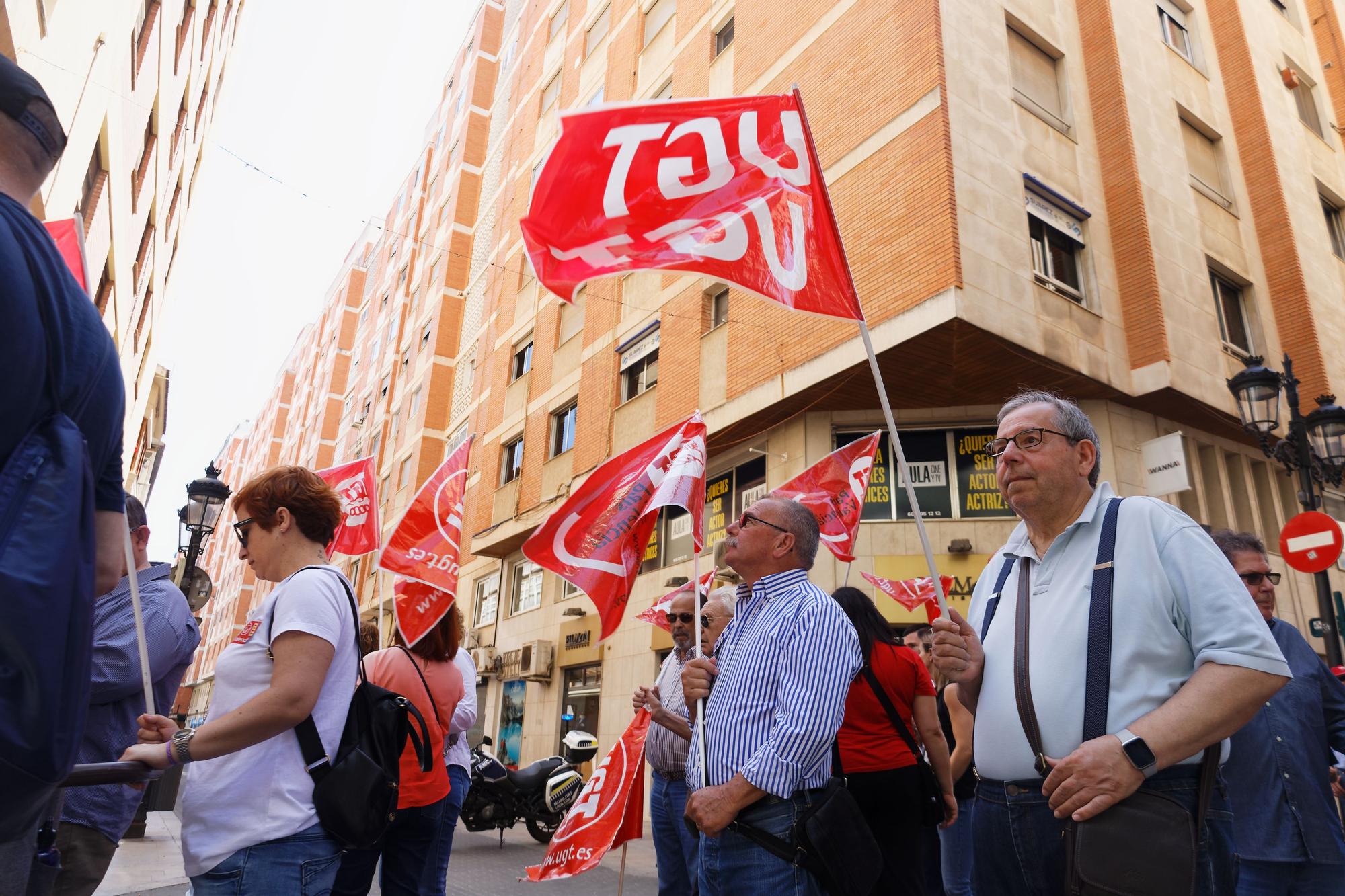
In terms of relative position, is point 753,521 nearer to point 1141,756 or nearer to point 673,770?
point 1141,756

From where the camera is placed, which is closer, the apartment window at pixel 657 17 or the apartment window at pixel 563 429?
the apartment window at pixel 657 17

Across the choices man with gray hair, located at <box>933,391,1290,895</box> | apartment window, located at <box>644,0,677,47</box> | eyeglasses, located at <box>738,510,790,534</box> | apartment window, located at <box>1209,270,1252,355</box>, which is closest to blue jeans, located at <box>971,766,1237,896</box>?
man with gray hair, located at <box>933,391,1290,895</box>

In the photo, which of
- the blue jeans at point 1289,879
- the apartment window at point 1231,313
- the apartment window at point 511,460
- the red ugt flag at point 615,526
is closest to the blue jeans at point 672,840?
the red ugt flag at point 615,526

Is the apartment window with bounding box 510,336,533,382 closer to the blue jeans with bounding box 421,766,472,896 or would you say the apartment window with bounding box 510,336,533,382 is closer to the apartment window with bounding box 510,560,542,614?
the apartment window with bounding box 510,560,542,614

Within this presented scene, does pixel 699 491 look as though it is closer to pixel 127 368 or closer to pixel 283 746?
pixel 283 746

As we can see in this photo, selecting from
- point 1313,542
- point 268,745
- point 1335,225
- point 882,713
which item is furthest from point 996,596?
point 1335,225

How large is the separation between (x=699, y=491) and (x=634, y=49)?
18.9 meters

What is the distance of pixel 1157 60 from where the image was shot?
16.2m

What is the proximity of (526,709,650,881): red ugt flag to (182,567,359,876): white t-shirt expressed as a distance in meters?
2.86

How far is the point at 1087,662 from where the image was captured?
216 cm

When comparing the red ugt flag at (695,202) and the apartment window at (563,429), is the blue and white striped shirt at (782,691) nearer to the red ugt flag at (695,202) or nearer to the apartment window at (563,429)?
the red ugt flag at (695,202)

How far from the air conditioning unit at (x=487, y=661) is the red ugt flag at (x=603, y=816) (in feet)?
55.4

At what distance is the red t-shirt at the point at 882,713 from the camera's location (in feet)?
13.3

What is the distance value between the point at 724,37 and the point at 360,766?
18.5 metres
